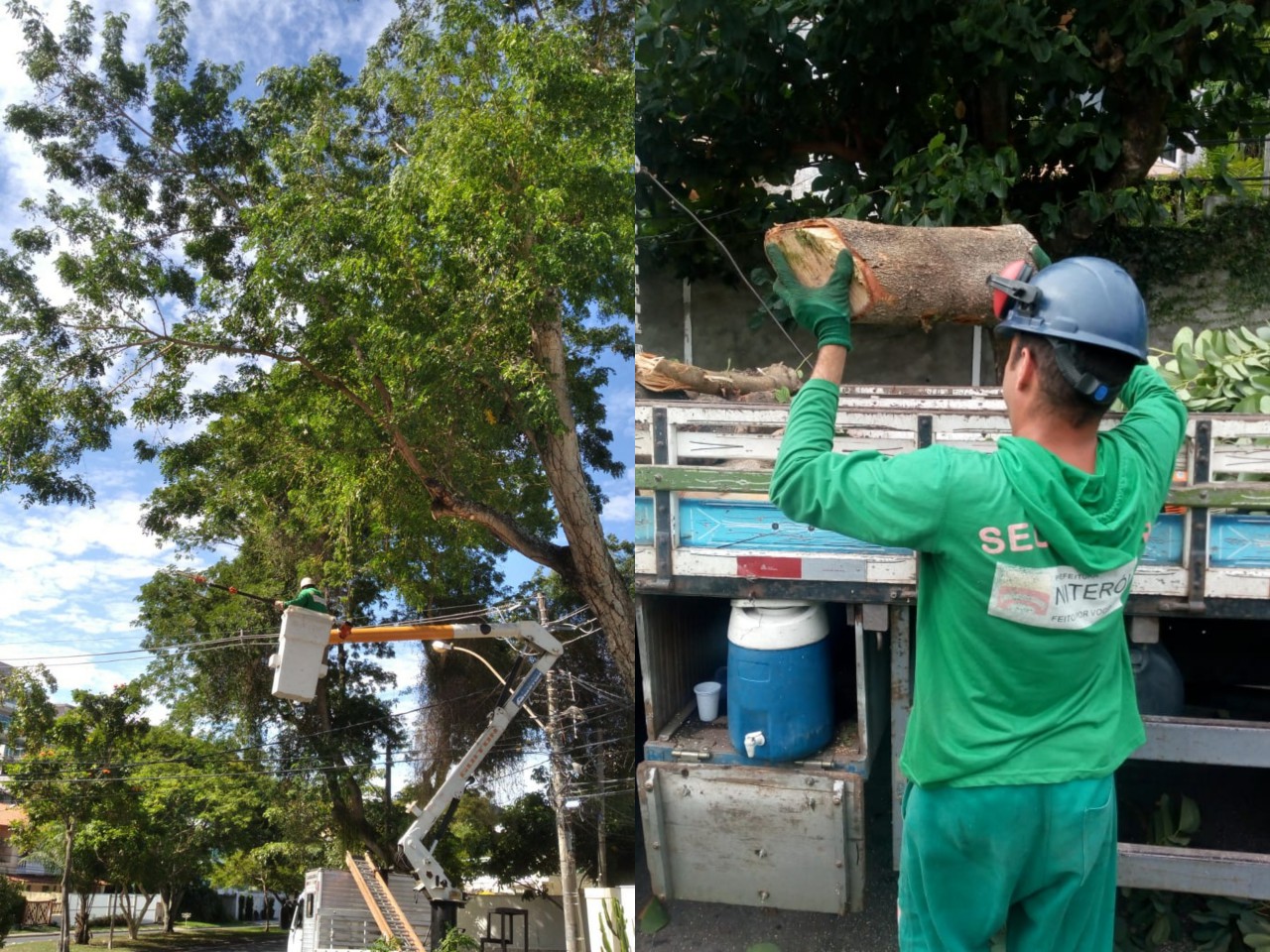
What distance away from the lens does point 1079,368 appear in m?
1.25

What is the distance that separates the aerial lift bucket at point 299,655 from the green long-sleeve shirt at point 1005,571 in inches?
41.6

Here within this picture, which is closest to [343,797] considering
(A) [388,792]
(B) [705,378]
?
(A) [388,792]

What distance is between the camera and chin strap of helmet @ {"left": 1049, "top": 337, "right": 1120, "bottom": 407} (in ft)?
4.09

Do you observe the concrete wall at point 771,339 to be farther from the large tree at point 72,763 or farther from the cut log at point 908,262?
the large tree at point 72,763

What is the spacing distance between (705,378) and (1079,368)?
3.74 ft

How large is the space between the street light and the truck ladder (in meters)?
0.40

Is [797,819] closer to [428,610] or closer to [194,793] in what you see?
[428,610]

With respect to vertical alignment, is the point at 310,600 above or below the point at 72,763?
above

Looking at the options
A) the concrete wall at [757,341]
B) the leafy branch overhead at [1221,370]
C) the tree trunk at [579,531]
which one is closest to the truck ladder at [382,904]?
the tree trunk at [579,531]

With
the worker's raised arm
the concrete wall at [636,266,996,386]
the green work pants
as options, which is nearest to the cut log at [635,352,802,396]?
the concrete wall at [636,266,996,386]

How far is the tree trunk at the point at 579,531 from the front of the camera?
2.07 metres

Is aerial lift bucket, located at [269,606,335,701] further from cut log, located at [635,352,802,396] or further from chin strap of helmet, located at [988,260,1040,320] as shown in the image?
chin strap of helmet, located at [988,260,1040,320]

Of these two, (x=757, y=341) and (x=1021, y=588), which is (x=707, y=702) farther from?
(x=1021, y=588)

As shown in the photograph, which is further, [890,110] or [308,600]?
[890,110]
